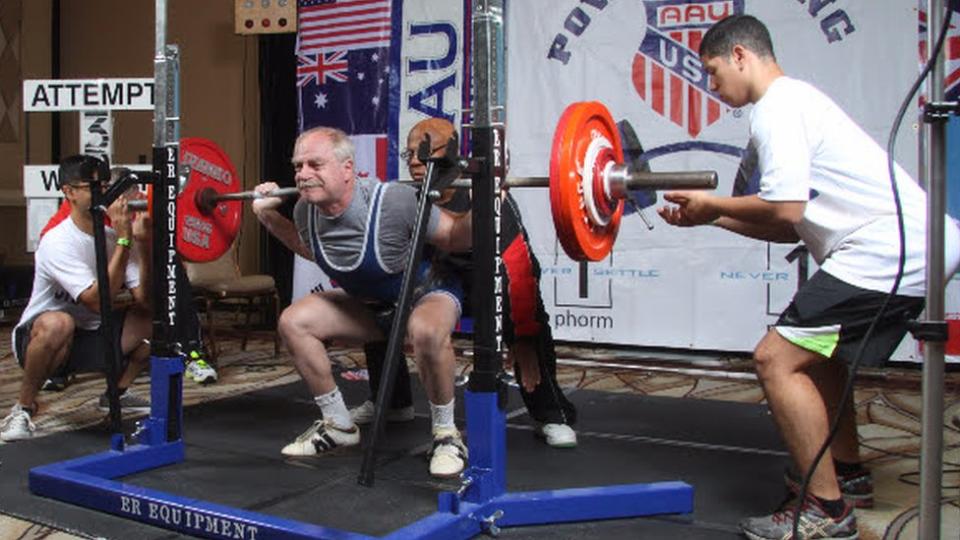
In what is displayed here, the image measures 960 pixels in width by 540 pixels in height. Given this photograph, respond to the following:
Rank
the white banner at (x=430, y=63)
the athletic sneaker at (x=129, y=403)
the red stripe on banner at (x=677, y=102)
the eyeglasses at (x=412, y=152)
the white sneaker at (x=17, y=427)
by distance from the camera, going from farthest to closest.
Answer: the white banner at (x=430, y=63)
the red stripe on banner at (x=677, y=102)
the athletic sneaker at (x=129, y=403)
the white sneaker at (x=17, y=427)
the eyeglasses at (x=412, y=152)

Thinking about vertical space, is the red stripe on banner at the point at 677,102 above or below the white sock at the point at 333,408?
above

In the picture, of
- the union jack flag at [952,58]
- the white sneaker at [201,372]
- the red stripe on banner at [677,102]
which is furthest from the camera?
the red stripe on banner at [677,102]

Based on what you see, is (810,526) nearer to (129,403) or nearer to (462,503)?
(462,503)

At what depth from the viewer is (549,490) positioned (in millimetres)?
2678

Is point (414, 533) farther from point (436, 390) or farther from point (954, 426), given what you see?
point (954, 426)

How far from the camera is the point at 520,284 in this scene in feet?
10.6

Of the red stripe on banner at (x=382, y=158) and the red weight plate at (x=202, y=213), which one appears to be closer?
the red weight plate at (x=202, y=213)

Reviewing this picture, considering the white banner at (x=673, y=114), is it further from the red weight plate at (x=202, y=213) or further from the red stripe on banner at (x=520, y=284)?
the red weight plate at (x=202, y=213)

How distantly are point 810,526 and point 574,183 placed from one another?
101 centimetres

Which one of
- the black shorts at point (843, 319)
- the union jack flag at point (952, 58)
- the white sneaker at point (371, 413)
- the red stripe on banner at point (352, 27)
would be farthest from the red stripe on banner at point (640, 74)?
the black shorts at point (843, 319)

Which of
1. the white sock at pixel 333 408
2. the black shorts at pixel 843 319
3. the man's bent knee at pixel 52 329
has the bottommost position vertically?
the white sock at pixel 333 408

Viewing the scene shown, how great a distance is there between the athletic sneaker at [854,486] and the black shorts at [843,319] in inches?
18.8

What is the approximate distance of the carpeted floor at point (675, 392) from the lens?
103 inches

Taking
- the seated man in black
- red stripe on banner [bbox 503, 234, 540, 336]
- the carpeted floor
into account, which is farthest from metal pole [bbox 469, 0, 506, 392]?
the carpeted floor
